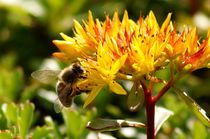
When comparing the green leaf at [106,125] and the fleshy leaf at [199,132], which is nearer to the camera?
the green leaf at [106,125]

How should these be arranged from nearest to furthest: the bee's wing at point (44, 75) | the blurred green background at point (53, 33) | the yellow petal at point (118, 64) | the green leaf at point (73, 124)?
the yellow petal at point (118, 64) < the bee's wing at point (44, 75) < the green leaf at point (73, 124) < the blurred green background at point (53, 33)

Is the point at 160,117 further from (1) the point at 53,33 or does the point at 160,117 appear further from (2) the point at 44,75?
(1) the point at 53,33

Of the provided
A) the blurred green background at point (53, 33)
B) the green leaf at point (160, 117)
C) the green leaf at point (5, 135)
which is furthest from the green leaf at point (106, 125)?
the blurred green background at point (53, 33)

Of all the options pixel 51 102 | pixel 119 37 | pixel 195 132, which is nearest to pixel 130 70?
pixel 119 37

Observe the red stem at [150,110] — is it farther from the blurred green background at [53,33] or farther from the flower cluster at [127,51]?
the blurred green background at [53,33]

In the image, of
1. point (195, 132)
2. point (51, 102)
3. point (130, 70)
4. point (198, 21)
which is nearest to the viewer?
point (130, 70)

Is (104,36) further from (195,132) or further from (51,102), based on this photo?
(51,102)

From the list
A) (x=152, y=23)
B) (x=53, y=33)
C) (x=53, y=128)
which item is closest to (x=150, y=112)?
(x=152, y=23)
